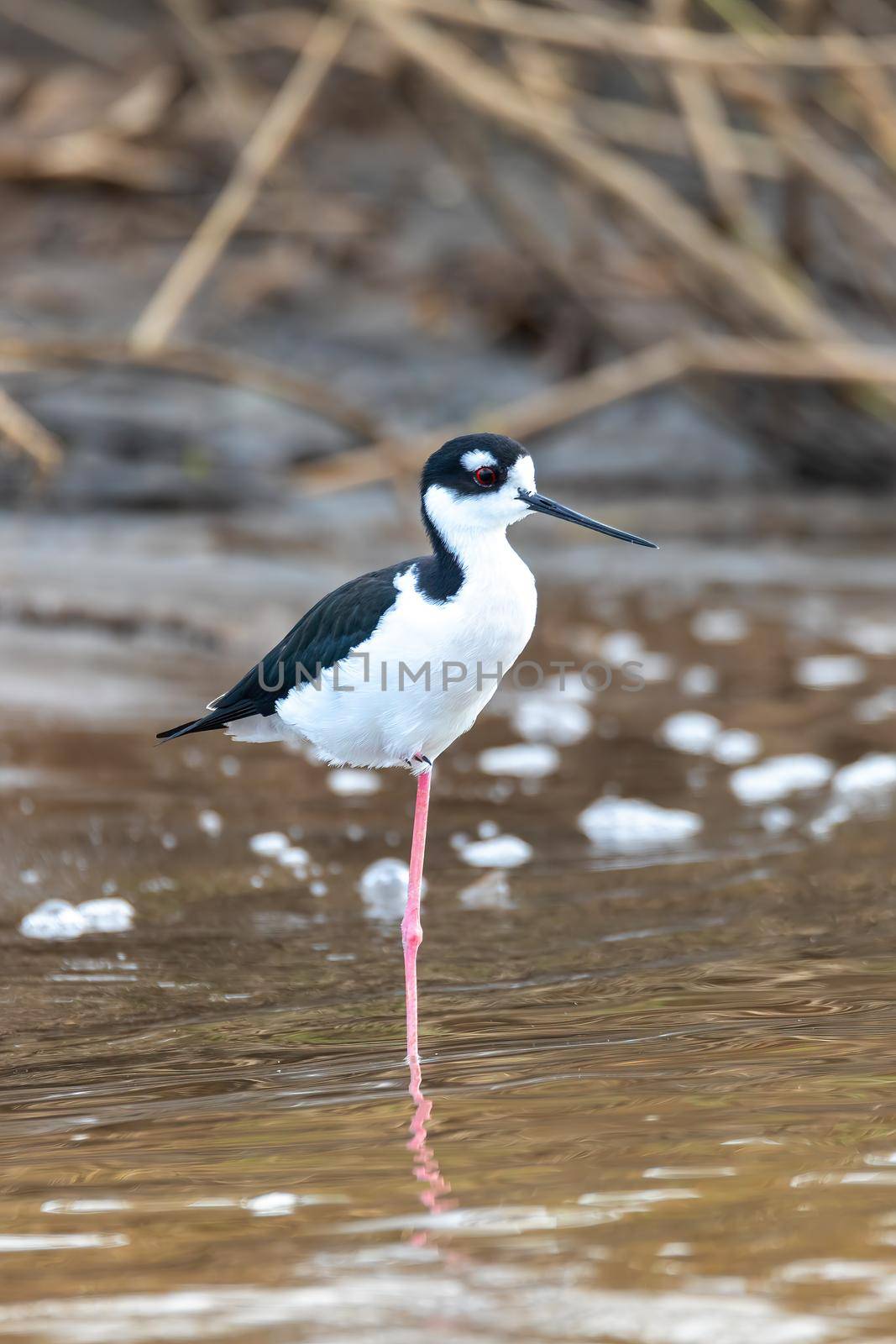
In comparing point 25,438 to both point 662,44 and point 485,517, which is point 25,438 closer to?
point 662,44

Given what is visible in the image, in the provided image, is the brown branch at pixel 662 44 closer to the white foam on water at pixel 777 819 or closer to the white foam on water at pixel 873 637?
the white foam on water at pixel 873 637

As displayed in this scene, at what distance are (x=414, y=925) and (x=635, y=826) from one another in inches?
52.0

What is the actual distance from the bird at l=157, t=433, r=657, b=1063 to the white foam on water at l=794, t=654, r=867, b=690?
306 cm

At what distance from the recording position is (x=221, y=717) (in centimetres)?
362

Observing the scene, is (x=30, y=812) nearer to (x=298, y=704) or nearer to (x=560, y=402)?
(x=298, y=704)

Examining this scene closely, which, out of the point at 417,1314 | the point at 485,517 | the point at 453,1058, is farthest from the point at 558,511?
the point at 417,1314

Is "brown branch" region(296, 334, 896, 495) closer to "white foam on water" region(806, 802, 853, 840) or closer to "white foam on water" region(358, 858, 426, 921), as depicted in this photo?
"white foam on water" region(806, 802, 853, 840)

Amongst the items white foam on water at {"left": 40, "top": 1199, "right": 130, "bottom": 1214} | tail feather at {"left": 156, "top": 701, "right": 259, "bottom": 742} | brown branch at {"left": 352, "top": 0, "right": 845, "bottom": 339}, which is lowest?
white foam on water at {"left": 40, "top": 1199, "right": 130, "bottom": 1214}

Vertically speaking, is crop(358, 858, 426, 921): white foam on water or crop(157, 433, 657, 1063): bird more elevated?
crop(157, 433, 657, 1063): bird

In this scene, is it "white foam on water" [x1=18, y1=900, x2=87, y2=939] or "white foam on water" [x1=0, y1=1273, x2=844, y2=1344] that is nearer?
"white foam on water" [x1=0, y1=1273, x2=844, y2=1344]

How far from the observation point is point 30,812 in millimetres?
4523

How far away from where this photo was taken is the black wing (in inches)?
127

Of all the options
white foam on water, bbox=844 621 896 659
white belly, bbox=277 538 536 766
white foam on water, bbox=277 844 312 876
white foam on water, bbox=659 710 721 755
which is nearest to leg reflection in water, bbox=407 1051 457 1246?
white belly, bbox=277 538 536 766

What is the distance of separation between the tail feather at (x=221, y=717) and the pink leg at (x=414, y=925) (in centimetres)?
39
